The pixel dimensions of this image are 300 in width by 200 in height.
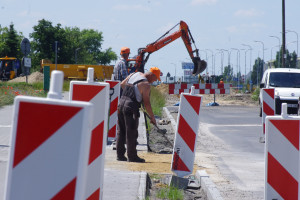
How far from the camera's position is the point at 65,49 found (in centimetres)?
9950

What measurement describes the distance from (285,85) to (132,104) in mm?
16451

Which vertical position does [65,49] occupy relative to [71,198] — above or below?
above

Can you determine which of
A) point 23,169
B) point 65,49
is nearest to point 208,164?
point 23,169

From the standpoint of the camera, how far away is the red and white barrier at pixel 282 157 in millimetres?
5199

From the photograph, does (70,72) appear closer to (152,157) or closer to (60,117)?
(152,157)

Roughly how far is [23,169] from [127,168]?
265 inches

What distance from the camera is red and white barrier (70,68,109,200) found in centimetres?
482

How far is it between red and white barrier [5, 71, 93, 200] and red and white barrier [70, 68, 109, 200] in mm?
1443

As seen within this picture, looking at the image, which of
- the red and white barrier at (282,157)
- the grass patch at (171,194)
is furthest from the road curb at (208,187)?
the red and white barrier at (282,157)

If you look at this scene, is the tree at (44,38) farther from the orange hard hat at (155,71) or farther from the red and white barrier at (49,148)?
the red and white barrier at (49,148)

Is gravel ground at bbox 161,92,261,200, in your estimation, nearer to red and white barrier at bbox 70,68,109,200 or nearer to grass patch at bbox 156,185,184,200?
grass patch at bbox 156,185,184,200

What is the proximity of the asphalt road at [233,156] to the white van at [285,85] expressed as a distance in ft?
8.77

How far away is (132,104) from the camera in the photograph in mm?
10812

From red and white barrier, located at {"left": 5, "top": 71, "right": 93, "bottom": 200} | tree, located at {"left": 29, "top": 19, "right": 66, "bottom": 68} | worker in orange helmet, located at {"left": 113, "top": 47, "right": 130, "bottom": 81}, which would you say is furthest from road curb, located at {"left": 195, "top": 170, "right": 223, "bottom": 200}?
tree, located at {"left": 29, "top": 19, "right": 66, "bottom": 68}
